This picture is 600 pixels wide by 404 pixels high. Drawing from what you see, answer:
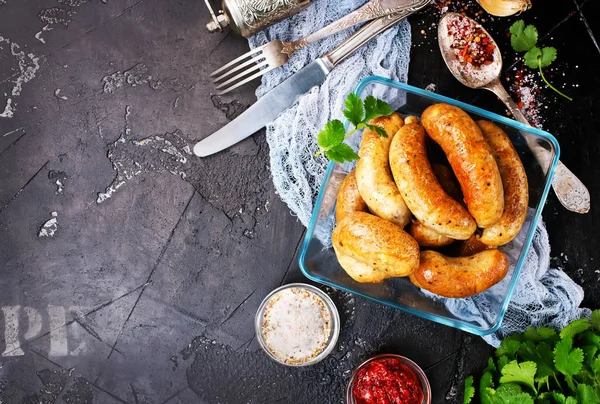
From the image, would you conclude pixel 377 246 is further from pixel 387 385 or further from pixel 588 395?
pixel 588 395

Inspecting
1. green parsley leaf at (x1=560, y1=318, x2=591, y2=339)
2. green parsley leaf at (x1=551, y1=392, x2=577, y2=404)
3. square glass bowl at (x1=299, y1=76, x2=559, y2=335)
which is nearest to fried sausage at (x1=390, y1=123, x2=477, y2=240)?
square glass bowl at (x1=299, y1=76, x2=559, y2=335)

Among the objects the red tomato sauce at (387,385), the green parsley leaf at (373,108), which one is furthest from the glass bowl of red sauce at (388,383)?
the green parsley leaf at (373,108)

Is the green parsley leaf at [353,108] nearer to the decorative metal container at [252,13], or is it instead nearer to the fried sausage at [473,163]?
the fried sausage at [473,163]

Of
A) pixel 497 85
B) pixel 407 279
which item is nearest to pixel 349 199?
pixel 407 279

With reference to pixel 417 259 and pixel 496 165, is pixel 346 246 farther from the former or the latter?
pixel 496 165

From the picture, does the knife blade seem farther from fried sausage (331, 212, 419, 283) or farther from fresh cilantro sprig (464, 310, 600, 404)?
fresh cilantro sprig (464, 310, 600, 404)
